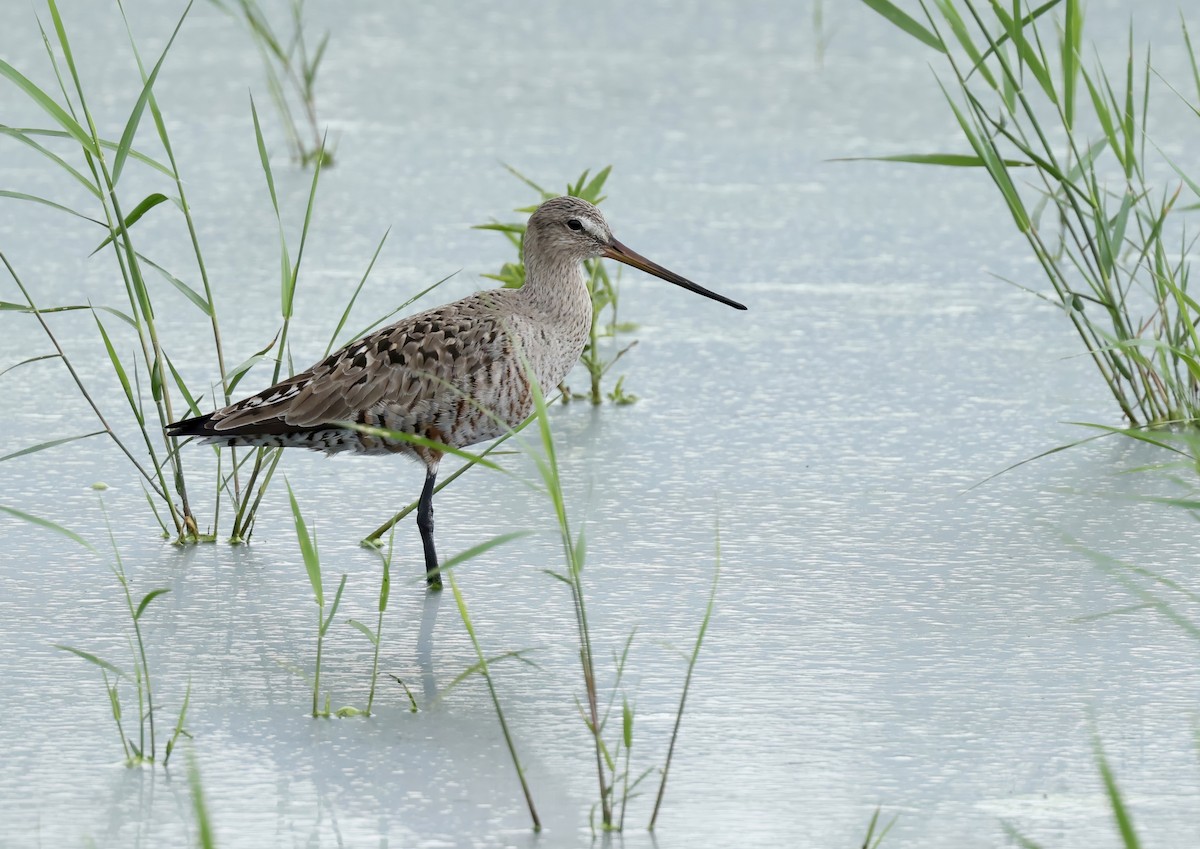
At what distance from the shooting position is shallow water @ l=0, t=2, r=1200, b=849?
2514 millimetres

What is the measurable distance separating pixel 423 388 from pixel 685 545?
583 mm

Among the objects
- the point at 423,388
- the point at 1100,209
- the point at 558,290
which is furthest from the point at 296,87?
the point at 1100,209

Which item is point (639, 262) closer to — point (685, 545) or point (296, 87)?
point (685, 545)

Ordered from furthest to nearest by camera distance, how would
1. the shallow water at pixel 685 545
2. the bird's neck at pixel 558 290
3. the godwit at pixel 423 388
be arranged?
the bird's neck at pixel 558 290 < the godwit at pixel 423 388 < the shallow water at pixel 685 545

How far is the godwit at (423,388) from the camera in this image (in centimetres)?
342

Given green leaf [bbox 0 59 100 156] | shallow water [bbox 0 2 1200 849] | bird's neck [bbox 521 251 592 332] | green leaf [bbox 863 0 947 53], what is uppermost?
green leaf [bbox 863 0 947 53]

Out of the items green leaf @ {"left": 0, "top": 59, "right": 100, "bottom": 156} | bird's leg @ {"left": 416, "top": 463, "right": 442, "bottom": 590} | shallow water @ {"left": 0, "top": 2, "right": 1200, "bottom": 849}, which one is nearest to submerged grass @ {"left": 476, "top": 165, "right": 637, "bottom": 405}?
shallow water @ {"left": 0, "top": 2, "right": 1200, "bottom": 849}

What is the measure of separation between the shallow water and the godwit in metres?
0.24

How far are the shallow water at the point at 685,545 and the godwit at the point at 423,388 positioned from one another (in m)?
0.24

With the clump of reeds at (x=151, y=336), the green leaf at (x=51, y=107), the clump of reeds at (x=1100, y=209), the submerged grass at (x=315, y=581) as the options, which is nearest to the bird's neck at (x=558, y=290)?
the clump of reeds at (x=151, y=336)

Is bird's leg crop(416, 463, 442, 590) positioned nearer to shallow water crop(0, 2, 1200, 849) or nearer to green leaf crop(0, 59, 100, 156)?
shallow water crop(0, 2, 1200, 849)

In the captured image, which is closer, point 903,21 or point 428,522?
point 903,21

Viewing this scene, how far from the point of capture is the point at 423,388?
3.49 meters

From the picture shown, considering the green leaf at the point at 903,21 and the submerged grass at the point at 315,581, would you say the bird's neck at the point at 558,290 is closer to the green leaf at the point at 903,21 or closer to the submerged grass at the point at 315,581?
the green leaf at the point at 903,21
